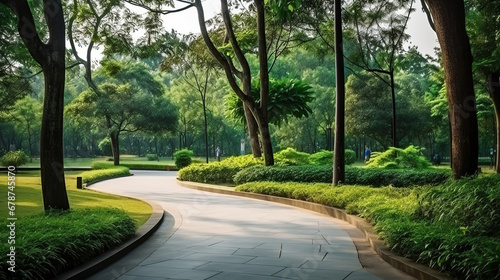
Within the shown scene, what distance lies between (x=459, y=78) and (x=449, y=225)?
3.47m

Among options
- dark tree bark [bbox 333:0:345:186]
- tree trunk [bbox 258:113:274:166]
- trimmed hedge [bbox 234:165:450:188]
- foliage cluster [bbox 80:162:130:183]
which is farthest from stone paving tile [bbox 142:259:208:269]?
foliage cluster [bbox 80:162:130:183]

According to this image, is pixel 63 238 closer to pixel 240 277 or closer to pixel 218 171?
pixel 240 277

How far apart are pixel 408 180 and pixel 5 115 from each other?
36972mm

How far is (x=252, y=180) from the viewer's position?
59.0 ft

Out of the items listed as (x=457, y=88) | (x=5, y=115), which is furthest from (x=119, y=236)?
(x=5, y=115)

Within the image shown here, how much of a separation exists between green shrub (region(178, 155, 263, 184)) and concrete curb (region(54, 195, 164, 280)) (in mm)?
10650

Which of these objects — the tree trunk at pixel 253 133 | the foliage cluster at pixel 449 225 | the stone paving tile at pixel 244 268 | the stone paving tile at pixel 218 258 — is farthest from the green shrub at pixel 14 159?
the stone paving tile at pixel 244 268

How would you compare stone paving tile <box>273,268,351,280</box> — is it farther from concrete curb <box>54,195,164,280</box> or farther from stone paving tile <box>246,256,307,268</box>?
concrete curb <box>54,195,164,280</box>

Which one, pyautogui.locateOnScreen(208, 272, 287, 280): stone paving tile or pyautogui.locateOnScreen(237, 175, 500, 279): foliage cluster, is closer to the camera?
pyautogui.locateOnScreen(237, 175, 500, 279): foliage cluster

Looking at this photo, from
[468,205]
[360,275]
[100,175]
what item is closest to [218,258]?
[360,275]

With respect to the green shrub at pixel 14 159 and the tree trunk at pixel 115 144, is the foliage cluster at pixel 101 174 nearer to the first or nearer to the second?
the green shrub at pixel 14 159

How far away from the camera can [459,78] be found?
9.11 meters

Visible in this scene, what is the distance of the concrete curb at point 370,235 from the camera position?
552cm

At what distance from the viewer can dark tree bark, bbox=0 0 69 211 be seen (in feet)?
29.2
